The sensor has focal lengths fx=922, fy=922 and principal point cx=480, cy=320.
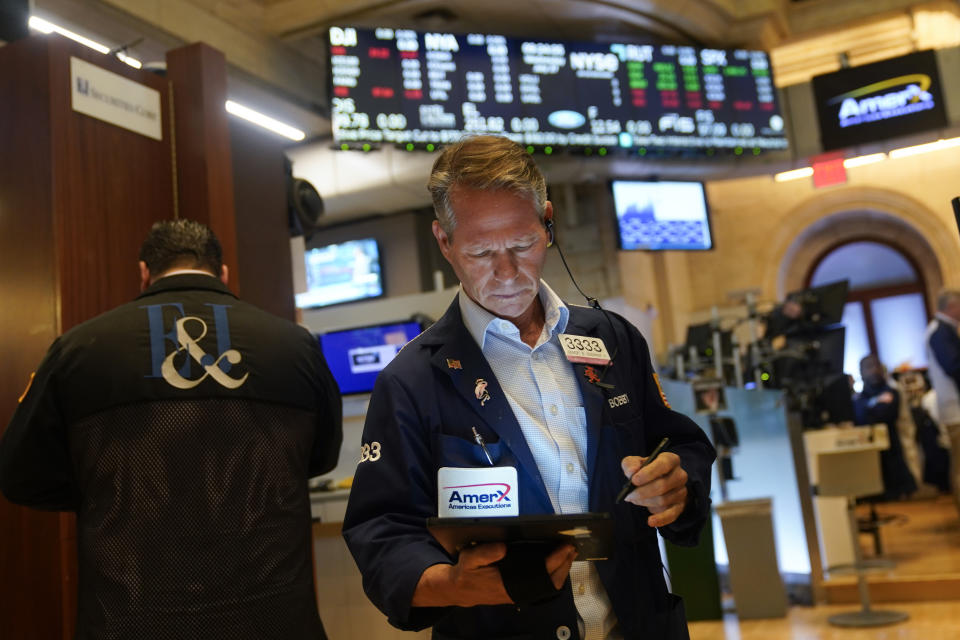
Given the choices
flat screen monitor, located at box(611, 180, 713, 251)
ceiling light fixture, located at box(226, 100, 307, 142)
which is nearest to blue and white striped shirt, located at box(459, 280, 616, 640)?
ceiling light fixture, located at box(226, 100, 307, 142)

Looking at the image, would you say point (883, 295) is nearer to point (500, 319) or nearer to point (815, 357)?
point (815, 357)

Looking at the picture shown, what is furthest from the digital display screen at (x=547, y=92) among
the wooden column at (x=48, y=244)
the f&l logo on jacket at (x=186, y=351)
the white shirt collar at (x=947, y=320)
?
the f&l logo on jacket at (x=186, y=351)

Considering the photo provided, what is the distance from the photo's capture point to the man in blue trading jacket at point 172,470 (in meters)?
2.08

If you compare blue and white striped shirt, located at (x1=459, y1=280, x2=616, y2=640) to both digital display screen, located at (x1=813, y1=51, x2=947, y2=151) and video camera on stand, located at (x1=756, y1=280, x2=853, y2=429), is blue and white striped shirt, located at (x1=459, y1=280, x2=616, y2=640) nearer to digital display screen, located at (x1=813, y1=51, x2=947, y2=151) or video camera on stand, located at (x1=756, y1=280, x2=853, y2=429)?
video camera on stand, located at (x1=756, y1=280, x2=853, y2=429)

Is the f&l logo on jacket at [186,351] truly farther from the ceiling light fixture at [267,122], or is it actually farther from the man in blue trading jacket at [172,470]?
the ceiling light fixture at [267,122]

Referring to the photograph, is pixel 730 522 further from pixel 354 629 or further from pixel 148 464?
pixel 148 464

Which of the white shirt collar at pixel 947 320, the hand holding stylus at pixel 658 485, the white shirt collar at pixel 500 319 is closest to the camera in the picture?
the hand holding stylus at pixel 658 485

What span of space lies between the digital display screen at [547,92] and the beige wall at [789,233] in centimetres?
280

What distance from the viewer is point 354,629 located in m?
3.82

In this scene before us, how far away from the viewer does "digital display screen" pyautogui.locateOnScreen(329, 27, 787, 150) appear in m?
7.05

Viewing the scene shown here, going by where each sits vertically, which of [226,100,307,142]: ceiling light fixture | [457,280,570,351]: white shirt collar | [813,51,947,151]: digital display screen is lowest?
[457,280,570,351]: white shirt collar

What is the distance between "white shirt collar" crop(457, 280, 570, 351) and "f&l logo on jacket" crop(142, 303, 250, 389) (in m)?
0.90

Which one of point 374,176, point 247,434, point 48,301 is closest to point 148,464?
point 247,434

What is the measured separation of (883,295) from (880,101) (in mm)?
4881
